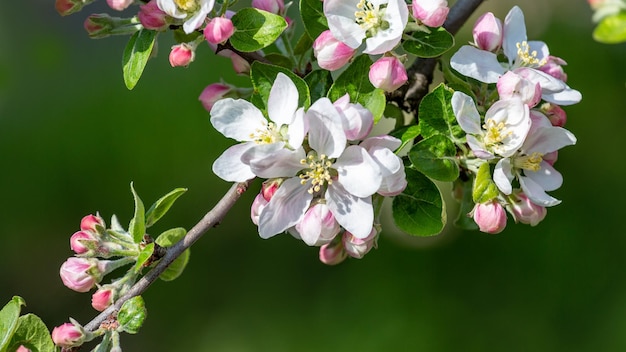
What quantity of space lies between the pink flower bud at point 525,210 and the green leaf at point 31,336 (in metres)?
0.52

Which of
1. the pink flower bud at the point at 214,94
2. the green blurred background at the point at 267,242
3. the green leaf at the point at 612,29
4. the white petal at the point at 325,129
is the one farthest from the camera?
the green blurred background at the point at 267,242

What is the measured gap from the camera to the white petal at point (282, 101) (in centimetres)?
78

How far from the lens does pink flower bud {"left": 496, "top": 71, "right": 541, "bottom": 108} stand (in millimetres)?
787

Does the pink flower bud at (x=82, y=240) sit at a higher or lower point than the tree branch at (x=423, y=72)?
lower

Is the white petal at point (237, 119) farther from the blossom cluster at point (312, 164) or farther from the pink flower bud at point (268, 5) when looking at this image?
the pink flower bud at point (268, 5)

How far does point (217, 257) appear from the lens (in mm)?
2578

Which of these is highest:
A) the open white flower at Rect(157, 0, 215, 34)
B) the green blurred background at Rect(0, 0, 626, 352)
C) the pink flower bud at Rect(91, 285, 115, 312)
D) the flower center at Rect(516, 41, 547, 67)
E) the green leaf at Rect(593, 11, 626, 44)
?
the green leaf at Rect(593, 11, 626, 44)

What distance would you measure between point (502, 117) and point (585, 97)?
1.79 m

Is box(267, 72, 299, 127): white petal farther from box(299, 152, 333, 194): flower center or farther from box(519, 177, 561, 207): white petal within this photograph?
box(519, 177, 561, 207): white petal

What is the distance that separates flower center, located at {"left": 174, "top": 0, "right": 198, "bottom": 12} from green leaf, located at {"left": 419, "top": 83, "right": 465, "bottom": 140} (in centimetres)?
26

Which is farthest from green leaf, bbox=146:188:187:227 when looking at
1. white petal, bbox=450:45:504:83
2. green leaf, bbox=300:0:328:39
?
white petal, bbox=450:45:504:83

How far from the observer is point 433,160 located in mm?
802

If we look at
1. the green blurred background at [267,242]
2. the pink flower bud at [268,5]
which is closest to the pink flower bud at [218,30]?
the pink flower bud at [268,5]

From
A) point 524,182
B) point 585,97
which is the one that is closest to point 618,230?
point 585,97
